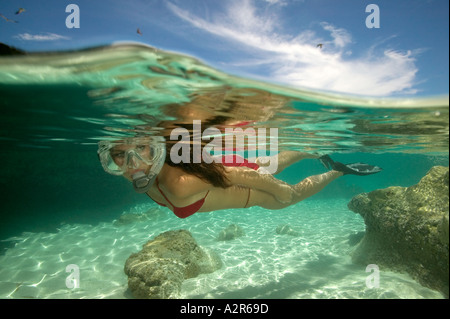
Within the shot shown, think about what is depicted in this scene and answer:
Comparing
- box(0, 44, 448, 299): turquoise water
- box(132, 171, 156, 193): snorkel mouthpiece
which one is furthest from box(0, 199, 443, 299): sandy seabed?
box(132, 171, 156, 193): snorkel mouthpiece

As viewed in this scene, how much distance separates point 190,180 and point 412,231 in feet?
24.0

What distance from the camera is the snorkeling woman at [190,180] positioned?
12.9ft

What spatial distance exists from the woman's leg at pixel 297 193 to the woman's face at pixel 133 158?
2.65 meters

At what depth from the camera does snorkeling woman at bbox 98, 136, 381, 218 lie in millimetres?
3945

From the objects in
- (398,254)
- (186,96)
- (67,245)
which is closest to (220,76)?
(186,96)

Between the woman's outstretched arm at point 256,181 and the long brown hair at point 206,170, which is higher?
the long brown hair at point 206,170

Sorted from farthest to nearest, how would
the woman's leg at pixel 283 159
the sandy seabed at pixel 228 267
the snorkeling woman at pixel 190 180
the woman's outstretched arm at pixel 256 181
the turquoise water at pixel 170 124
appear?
the woman's leg at pixel 283 159
the sandy seabed at pixel 228 267
the turquoise water at pixel 170 124
the woman's outstretched arm at pixel 256 181
the snorkeling woman at pixel 190 180

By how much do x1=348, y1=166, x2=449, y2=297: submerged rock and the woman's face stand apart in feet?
22.0

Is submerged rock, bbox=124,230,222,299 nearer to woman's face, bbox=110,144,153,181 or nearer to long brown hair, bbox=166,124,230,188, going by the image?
woman's face, bbox=110,144,153,181

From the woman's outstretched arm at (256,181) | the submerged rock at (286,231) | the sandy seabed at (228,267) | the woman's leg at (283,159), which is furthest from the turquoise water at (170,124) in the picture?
the woman's outstretched arm at (256,181)

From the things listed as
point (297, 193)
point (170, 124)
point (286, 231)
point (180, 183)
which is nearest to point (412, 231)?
point (297, 193)

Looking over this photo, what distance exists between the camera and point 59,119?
862 centimetres

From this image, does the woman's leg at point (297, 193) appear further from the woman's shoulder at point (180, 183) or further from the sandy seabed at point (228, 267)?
the sandy seabed at point (228, 267)
